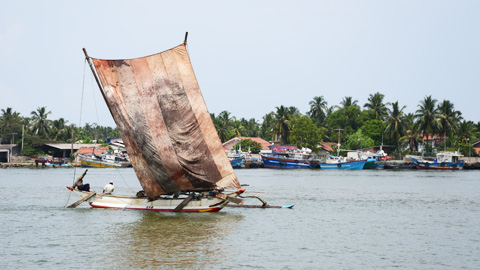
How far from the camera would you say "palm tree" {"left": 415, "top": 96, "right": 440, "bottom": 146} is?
116 metres

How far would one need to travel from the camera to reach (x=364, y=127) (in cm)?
13312

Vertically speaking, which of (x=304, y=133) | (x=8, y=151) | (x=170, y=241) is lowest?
(x=170, y=241)

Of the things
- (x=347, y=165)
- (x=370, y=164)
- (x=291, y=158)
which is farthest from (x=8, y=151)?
(x=370, y=164)

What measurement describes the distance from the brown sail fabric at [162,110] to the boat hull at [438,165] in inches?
3612

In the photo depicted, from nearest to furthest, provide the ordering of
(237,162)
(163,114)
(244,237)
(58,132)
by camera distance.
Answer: (244,237), (163,114), (237,162), (58,132)

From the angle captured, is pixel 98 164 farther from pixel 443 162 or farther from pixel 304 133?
pixel 443 162

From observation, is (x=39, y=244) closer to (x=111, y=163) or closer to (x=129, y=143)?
(x=129, y=143)

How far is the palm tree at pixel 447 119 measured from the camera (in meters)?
116

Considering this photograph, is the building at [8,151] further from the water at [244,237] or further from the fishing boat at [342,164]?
the water at [244,237]

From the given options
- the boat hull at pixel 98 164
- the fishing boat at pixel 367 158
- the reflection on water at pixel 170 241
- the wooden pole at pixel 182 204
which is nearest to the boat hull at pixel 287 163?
the fishing boat at pixel 367 158

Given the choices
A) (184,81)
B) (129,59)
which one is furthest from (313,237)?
(129,59)

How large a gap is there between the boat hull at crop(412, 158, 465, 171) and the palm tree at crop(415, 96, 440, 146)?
7348mm

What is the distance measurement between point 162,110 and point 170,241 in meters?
8.51

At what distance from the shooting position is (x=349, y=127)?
139875 mm
